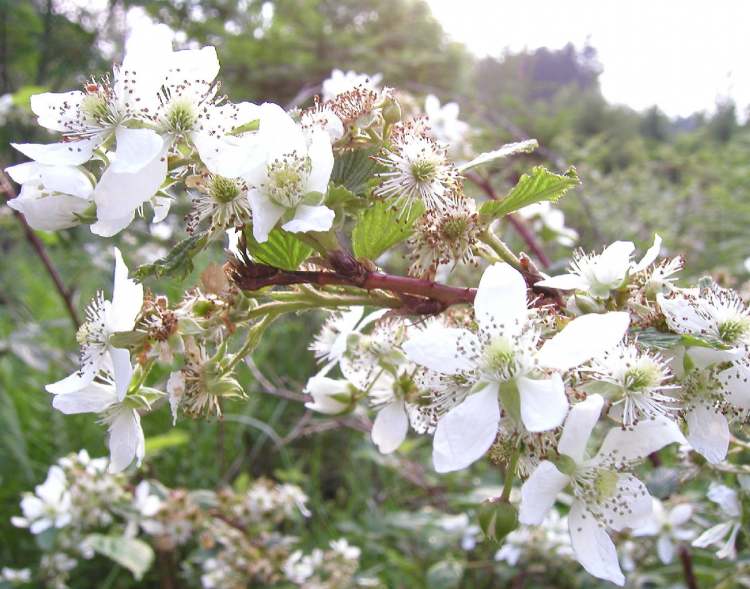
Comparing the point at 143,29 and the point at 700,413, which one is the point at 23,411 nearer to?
the point at 143,29

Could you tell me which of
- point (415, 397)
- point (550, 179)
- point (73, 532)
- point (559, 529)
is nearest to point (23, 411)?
point (73, 532)

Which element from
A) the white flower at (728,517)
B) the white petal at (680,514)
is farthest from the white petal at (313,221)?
the white petal at (680,514)

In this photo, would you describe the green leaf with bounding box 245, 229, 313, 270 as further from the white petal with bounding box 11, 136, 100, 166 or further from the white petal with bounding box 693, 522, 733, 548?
the white petal with bounding box 693, 522, 733, 548

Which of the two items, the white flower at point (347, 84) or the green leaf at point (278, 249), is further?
the white flower at point (347, 84)

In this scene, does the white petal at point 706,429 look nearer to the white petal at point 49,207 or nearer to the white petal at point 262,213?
the white petal at point 262,213

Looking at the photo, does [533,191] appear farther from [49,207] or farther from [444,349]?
[49,207]
